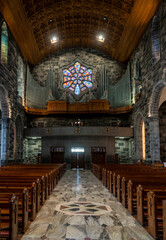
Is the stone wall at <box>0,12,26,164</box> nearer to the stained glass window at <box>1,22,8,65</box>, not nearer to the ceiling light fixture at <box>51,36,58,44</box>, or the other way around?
the stained glass window at <box>1,22,8,65</box>

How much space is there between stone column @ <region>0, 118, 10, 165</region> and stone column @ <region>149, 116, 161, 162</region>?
942 centimetres

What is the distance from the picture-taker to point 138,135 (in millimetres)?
19125

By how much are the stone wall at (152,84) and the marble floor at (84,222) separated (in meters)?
8.72

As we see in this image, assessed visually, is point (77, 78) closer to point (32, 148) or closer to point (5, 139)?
point (32, 148)

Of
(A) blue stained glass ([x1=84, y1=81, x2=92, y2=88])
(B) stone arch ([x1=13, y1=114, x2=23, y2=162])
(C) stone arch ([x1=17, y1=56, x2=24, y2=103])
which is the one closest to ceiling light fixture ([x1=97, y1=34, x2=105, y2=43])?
(A) blue stained glass ([x1=84, y1=81, x2=92, y2=88])

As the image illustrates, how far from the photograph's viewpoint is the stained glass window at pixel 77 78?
79.0ft

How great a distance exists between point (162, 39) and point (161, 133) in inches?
243

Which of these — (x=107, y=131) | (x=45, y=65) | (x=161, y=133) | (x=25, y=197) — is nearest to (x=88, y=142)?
(x=107, y=131)

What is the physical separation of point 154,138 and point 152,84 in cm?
353

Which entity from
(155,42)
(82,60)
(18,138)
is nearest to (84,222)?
(155,42)

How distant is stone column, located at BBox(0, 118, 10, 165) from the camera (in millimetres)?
14710

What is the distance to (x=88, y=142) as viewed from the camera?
20.5 meters

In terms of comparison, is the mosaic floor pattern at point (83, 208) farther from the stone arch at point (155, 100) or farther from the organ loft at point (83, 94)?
the stone arch at point (155, 100)

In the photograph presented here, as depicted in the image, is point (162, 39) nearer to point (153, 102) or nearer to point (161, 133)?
point (153, 102)
